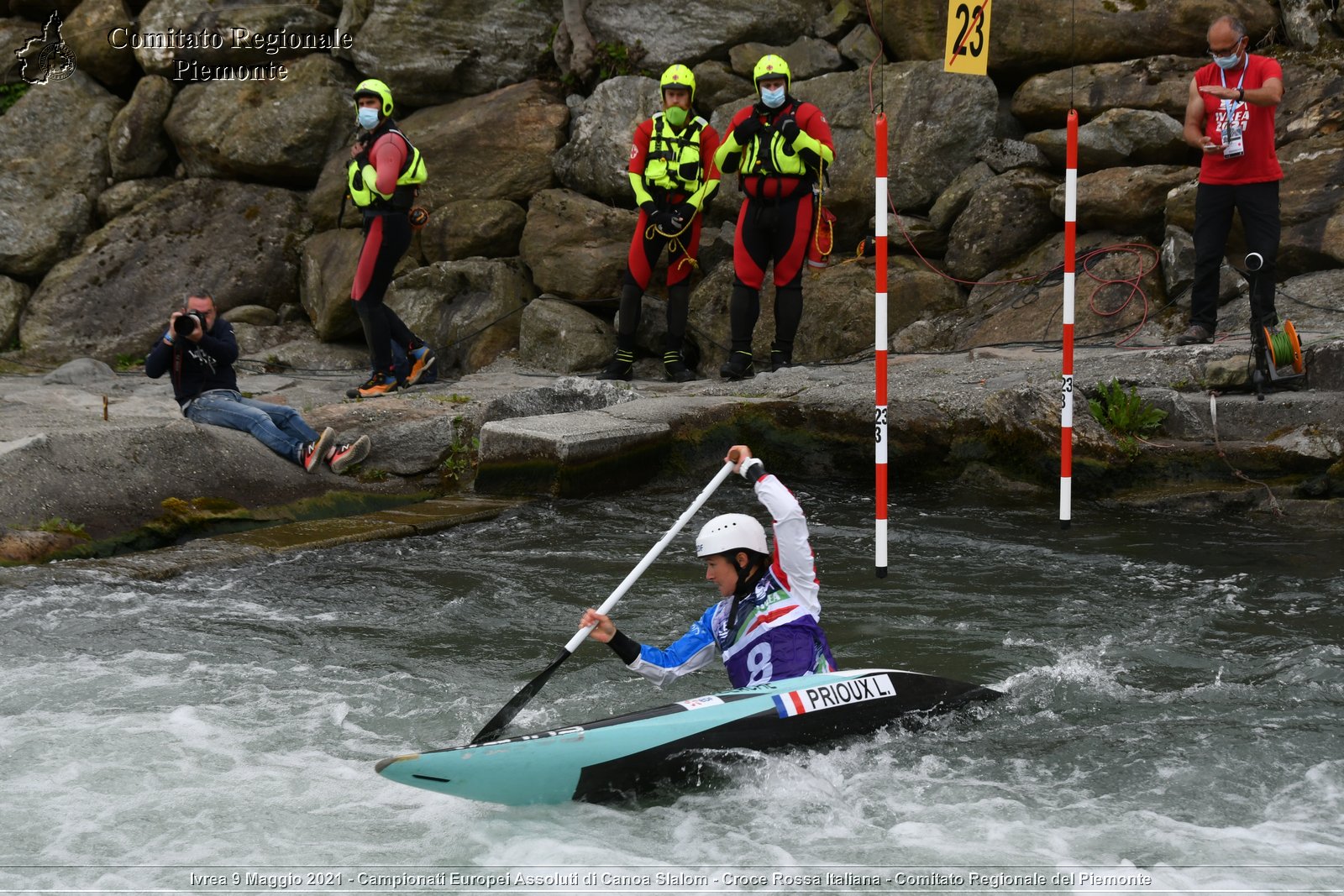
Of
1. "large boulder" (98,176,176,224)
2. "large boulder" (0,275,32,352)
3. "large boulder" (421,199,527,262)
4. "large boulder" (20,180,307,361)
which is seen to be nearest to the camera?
"large boulder" (421,199,527,262)

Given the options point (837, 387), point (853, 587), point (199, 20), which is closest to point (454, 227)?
Answer: point (199, 20)

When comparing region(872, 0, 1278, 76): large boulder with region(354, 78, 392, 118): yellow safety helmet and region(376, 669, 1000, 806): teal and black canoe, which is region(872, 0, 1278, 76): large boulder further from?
region(376, 669, 1000, 806): teal and black canoe

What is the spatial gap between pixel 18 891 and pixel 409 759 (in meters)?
1.17

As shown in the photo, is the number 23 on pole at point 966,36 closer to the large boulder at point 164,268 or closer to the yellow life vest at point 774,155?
the yellow life vest at point 774,155

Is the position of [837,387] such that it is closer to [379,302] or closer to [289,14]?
[379,302]

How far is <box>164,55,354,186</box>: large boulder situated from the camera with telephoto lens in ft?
17.5

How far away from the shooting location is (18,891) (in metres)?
3.77

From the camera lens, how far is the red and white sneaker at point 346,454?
26.9 ft

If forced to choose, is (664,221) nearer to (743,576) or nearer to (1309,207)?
(1309,207)

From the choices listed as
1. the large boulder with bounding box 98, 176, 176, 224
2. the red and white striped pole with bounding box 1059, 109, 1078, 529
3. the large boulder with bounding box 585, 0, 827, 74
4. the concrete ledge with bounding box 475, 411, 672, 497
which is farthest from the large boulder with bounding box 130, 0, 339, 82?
the red and white striped pole with bounding box 1059, 109, 1078, 529

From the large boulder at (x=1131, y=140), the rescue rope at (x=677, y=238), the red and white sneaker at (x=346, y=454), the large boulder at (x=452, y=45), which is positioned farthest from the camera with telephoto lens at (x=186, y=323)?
the large boulder at (x=1131, y=140)

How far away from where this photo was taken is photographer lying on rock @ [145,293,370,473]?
7.86 meters

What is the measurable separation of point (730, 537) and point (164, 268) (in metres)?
9.46

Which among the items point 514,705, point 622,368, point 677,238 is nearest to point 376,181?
point 677,238
